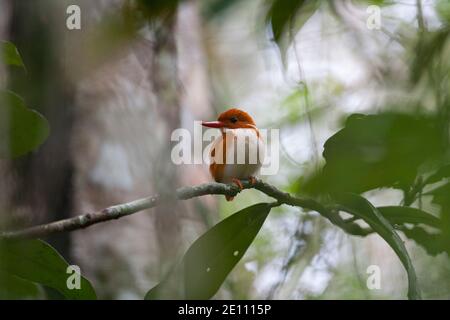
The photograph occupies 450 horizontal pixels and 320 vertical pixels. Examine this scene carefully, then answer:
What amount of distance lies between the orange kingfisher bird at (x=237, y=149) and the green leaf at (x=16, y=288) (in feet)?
2.09

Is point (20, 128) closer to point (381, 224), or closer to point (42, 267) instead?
point (42, 267)

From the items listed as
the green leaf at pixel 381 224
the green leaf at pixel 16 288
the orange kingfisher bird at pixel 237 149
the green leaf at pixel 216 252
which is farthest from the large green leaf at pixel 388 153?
the orange kingfisher bird at pixel 237 149

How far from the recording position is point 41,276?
3.80ft

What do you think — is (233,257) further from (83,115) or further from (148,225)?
(83,115)

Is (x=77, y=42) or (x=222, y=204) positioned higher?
(x=77, y=42)

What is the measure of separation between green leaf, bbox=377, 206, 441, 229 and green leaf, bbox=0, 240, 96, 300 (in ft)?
1.84

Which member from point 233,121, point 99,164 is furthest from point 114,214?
point 99,164

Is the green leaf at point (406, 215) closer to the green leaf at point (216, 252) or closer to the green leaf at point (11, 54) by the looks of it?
the green leaf at point (216, 252)

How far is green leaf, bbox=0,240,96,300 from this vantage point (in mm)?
1136

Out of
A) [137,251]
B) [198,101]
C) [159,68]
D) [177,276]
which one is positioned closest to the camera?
[177,276]

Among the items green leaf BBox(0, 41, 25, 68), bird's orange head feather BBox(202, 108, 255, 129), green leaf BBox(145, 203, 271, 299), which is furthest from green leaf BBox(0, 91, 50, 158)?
bird's orange head feather BBox(202, 108, 255, 129)

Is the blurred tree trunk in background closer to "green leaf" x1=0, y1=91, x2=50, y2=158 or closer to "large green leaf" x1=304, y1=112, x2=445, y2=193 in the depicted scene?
"green leaf" x1=0, y1=91, x2=50, y2=158

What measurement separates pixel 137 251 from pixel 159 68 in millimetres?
934
